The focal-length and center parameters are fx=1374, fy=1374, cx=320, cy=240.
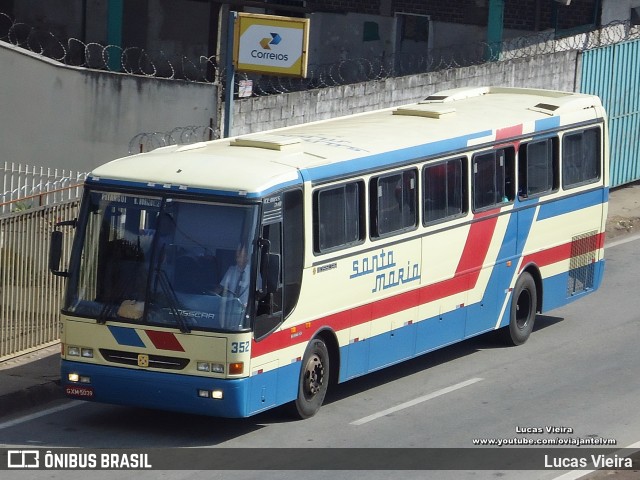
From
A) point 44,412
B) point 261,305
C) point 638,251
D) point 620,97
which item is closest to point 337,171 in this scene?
point 261,305

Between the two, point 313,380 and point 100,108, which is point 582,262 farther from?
point 100,108

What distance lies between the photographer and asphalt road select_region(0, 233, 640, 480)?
1244 centimetres

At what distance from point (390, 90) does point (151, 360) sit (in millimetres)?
10574

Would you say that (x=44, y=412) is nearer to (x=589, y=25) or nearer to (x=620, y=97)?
(x=620, y=97)

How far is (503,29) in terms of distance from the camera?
94.8 ft

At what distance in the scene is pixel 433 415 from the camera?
44.4 feet

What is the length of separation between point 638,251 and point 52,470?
1264 centimetres

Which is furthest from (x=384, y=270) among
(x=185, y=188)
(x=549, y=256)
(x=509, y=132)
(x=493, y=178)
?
(x=549, y=256)

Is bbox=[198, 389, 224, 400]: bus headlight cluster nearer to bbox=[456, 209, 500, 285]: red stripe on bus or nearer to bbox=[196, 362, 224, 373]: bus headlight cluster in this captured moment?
bbox=[196, 362, 224, 373]: bus headlight cluster

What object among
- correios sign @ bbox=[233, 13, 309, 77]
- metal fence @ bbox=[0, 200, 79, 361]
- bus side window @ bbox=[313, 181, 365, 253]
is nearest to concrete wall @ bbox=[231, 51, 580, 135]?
correios sign @ bbox=[233, 13, 309, 77]

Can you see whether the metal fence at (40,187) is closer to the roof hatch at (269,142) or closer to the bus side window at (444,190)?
the roof hatch at (269,142)

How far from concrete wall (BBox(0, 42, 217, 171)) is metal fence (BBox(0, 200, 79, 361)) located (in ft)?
12.8

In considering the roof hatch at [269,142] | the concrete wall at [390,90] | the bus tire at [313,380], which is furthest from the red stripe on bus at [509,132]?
the concrete wall at [390,90]

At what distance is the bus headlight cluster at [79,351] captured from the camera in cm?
1257
